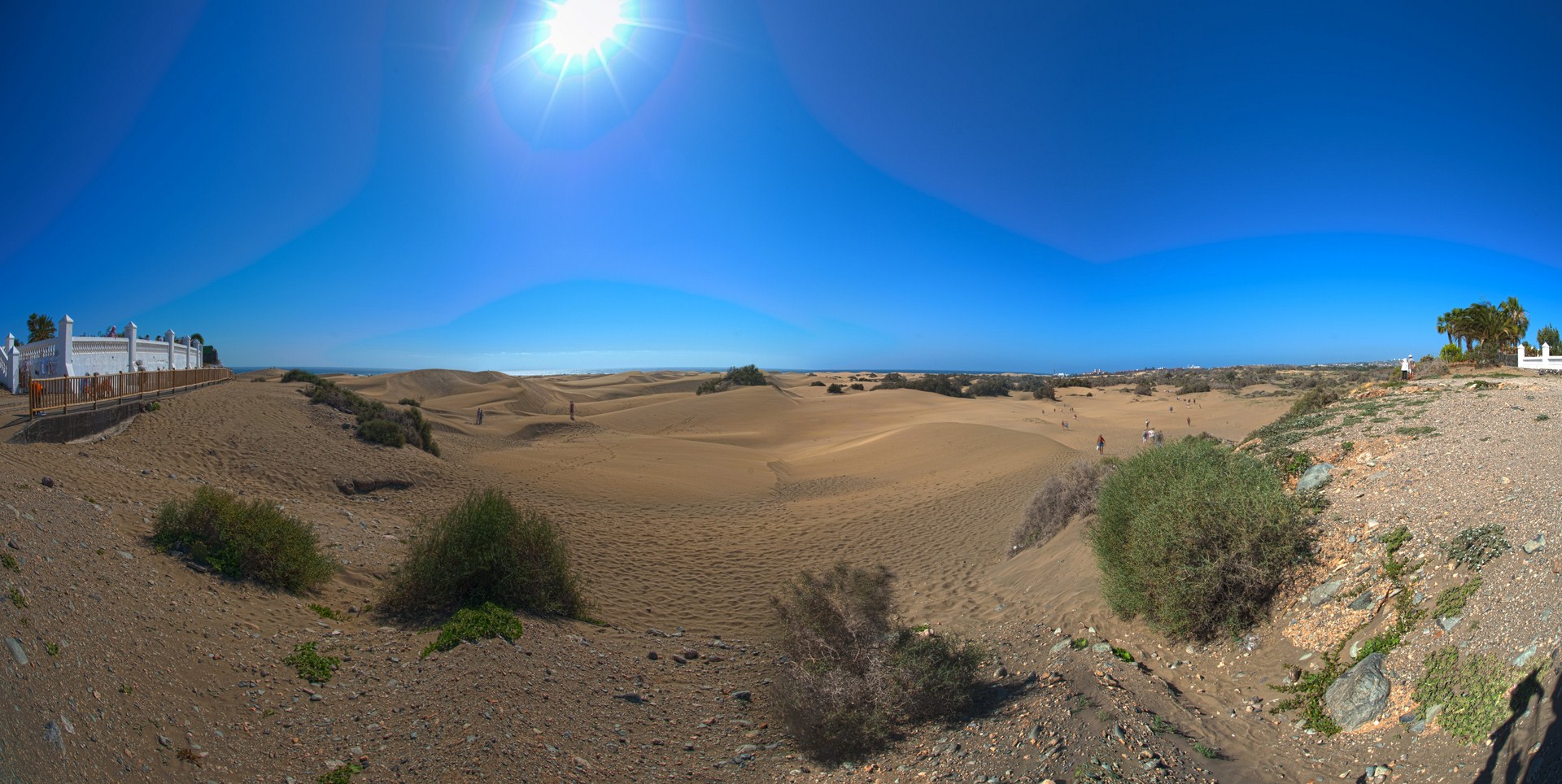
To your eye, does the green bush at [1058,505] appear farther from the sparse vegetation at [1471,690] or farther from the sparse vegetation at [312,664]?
the sparse vegetation at [312,664]

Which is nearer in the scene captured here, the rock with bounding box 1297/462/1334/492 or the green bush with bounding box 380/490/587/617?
the rock with bounding box 1297/462/1334/492

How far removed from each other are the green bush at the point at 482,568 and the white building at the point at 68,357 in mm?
23179

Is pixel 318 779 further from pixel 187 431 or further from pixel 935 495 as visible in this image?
pixel 187 431

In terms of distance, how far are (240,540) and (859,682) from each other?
820 centimetres

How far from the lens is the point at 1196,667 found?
5844mm

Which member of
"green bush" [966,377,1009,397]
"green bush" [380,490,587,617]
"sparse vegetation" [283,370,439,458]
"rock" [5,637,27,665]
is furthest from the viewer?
"green bush" [966,377,1009,397]

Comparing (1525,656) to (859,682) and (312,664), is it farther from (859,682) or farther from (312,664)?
(312,664)

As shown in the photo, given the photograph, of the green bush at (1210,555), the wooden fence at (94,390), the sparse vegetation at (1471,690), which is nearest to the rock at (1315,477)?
the green bush at (1210,555)

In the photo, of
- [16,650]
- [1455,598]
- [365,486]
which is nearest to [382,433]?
[365,486]

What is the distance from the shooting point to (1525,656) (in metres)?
3.95

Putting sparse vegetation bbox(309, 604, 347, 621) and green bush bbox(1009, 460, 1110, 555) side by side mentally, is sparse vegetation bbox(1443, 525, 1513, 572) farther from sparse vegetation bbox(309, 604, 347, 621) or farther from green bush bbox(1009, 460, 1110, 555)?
sparse vegetation bbox(309, 604, 347, 621)

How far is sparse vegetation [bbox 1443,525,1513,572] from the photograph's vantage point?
5.17m

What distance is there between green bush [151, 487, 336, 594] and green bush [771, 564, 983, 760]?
6737 millimetres

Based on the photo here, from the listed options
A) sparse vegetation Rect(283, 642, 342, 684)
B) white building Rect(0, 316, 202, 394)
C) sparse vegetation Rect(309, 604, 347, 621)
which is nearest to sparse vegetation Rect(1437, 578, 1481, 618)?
sparse vegetation Rect(283, 642, 342, 684)
